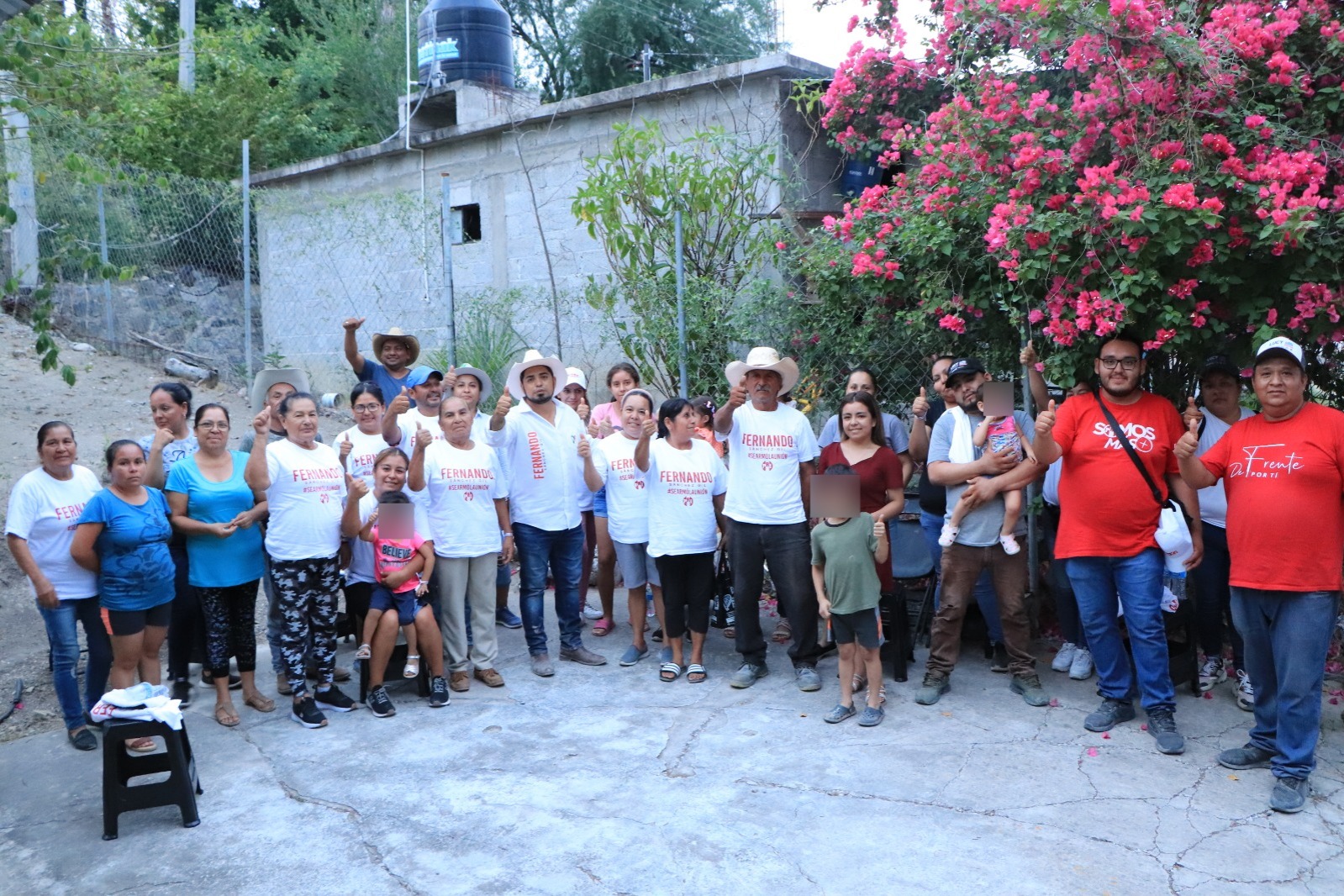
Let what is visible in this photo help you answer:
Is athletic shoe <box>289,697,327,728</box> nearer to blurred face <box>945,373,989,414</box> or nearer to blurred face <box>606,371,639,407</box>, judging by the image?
blurred face <box>606,371,639,407</box>

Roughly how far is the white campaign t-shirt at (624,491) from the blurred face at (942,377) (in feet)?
6.00

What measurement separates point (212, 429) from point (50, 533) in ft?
2.88

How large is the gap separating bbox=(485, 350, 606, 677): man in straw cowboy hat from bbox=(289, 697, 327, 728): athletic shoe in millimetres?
1272

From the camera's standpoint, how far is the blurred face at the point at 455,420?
5934 millimetres

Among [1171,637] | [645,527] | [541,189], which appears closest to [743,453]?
[645,527]

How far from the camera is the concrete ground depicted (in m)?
3.78

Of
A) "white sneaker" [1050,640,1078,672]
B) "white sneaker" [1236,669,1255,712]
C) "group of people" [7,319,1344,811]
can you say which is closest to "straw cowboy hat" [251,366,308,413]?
"group of people" [7,319,1344,811]

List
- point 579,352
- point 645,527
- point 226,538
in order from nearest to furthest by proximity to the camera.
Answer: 1. point 226,538
2. point 645,527
3. point 579,352

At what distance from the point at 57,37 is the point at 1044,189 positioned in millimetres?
5035

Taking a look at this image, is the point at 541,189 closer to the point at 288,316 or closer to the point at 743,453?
the point at 288,316

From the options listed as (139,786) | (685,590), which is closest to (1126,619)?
(685,590)

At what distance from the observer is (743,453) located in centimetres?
600

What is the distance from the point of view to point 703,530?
609cm

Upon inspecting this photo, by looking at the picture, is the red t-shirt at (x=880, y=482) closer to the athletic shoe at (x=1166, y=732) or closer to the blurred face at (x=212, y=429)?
the athletic shoe at (x=1166, y=732)
